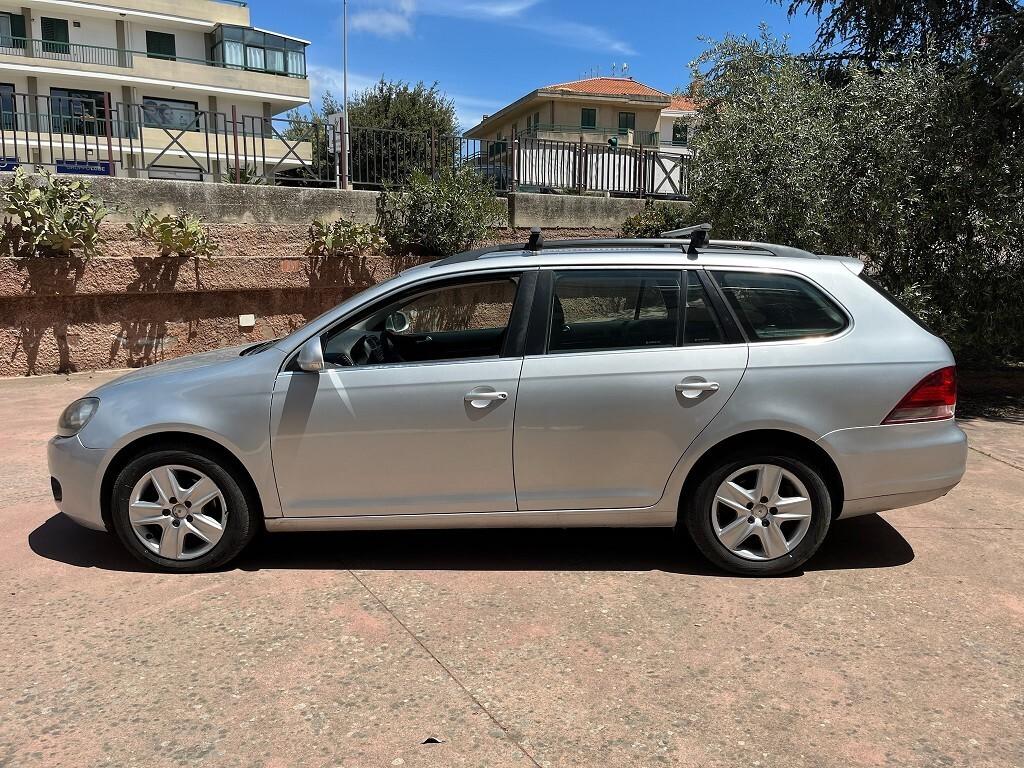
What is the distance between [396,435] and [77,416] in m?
1.64

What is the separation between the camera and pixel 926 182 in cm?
786

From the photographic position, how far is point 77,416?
409cm

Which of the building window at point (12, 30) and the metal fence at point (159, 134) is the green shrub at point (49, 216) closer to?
the metal fence at point (159, 134)

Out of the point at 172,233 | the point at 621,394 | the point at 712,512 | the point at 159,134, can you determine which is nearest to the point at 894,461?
the point at 712,512

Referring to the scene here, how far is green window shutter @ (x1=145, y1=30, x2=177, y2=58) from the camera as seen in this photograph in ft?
140

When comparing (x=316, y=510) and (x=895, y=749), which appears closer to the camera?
(x=895, y=749)

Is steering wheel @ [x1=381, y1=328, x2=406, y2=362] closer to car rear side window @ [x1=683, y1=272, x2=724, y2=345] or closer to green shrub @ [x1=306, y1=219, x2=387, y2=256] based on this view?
car rear side window @ [x1=683, y1=272, x2=724, y2=345]

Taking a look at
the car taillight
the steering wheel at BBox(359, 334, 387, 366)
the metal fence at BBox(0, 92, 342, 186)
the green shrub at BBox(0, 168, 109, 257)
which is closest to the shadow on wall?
the green shrub at BBox(0, 168, 109, 257)

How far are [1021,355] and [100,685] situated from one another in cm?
939

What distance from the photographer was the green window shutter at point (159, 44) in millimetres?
42688

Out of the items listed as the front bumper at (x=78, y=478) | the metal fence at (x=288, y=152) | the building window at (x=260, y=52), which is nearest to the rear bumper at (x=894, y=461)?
the front bumper at (x=78, y=478)

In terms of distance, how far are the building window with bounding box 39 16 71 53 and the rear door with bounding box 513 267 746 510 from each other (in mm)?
44639

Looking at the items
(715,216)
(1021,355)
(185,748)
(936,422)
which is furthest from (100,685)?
(1021,355)

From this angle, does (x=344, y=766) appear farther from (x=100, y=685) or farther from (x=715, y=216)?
(x=715, y=216)
